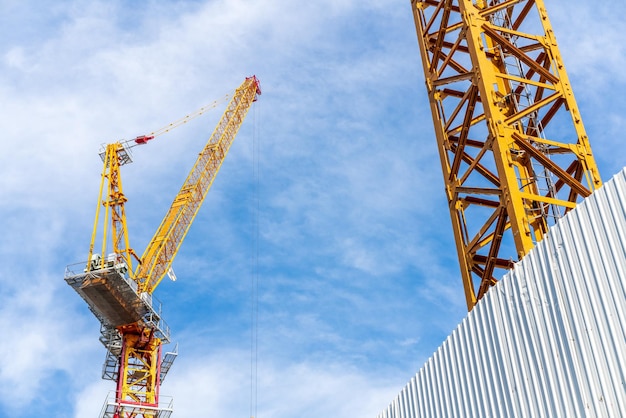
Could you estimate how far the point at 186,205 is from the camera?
9350cm

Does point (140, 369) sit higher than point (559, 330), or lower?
higher


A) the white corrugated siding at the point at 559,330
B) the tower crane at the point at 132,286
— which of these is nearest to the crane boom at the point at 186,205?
the tower crane at the point at 132,286

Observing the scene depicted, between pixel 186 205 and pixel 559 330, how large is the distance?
77788 millimetres

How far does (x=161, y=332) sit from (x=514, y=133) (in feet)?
208

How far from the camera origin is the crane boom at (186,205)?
8862cm

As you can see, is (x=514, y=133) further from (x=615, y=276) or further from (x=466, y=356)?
(x=615, y=276)

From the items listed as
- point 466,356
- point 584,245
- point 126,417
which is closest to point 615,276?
point 584,245

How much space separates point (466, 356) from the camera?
21.0 m

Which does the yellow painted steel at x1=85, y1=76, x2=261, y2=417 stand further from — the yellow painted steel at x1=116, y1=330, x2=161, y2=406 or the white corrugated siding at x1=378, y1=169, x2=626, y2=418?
the white corrugated siding at x1=378, y1=169, x2=626, y2=418

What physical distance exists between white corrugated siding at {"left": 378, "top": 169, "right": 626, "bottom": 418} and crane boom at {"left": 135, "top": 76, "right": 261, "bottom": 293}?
6910cm

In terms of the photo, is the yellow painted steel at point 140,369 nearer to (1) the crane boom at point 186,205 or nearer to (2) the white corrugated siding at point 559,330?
(1) the crane boom at point 186,205

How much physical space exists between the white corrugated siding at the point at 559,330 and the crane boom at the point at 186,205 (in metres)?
69.1

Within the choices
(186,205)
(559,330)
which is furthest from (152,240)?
(559,330)

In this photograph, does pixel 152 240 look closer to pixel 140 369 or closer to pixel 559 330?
pixel 140 369
